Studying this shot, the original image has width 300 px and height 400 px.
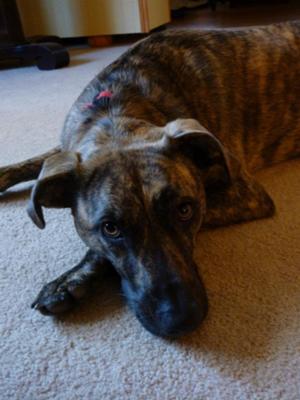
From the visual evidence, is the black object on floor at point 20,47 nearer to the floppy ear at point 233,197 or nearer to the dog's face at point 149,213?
the floppy ear at point 233,197

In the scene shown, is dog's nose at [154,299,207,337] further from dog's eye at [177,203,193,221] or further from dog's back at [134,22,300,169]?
dog's back at [134,22,300,169]

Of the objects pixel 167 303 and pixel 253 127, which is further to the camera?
pixel 253 127

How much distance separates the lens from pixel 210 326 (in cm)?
104

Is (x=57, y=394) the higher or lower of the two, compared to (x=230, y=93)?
lower

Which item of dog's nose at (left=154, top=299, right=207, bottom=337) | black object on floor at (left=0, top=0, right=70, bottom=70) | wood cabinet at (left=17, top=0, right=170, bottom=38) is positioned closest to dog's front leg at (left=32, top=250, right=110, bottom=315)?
dog's nose at (left=154, top=299, right=207, bottom=337)

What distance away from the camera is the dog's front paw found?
1107 millimetres

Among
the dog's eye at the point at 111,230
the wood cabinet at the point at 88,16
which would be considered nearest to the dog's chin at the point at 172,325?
the dog's eye at the point at 111,230

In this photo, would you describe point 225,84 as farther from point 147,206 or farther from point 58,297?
point 58,297

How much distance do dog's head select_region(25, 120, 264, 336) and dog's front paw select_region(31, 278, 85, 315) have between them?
0.12 metres

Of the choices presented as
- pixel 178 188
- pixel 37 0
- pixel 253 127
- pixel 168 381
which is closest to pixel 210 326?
pixel 168 381

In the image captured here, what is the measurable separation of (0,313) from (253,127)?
1078mm

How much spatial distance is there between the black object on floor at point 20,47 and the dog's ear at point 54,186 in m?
2.49

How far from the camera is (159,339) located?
1.02 metres

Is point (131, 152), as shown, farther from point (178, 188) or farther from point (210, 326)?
point (210, 326)
